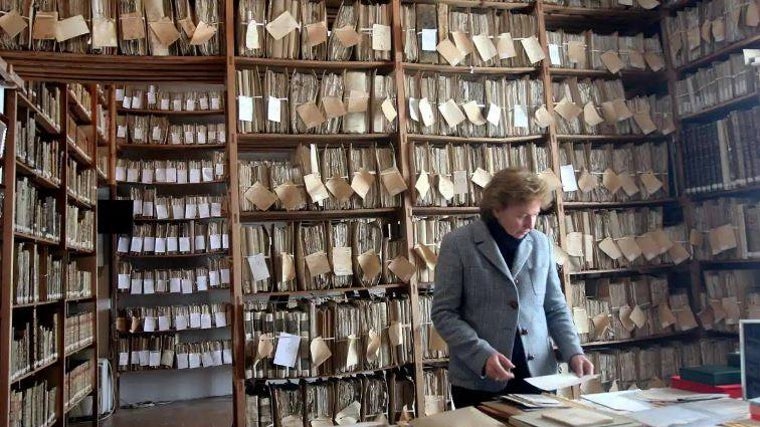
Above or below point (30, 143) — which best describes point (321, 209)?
below

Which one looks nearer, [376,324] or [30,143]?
[376,324]

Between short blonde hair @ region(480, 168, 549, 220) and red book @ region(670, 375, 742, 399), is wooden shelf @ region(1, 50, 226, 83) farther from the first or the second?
red book @ region(670, 375, 742, 399)

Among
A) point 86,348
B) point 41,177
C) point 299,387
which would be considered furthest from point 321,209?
point 86,348

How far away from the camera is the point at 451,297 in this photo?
2023 millimetres

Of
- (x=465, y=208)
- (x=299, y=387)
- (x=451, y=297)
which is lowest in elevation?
(x=299, y=387)

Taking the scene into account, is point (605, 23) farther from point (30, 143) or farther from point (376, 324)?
point (30, 143)

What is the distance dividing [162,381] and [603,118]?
15.3 feet

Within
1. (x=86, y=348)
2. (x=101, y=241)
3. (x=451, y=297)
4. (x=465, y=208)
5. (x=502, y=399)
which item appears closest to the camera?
(x=502, y=399)

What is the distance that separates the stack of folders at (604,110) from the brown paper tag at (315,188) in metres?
1.42

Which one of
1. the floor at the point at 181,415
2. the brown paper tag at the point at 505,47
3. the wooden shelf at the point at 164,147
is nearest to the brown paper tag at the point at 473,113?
the brown paper tag at the point at 505,47

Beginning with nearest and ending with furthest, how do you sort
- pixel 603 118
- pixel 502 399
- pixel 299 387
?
1. pixel 502 399
2. pixel 299 387
3. pixel 603 118

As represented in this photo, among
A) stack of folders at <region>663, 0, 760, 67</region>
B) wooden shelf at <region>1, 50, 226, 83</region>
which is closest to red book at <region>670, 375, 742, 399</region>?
stack of folders at <region>663, 0, 760, 67</region>

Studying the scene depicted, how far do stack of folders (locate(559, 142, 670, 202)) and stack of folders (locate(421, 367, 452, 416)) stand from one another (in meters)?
1.24

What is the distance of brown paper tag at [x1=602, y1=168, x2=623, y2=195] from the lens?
347cm
